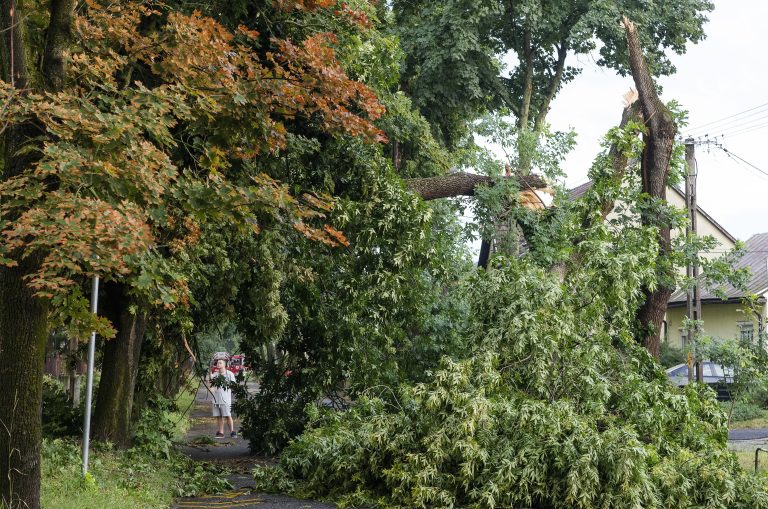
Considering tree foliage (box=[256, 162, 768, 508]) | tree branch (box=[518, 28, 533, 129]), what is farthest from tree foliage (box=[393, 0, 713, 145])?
tree foliage (box=[256, 162, 768, 508])

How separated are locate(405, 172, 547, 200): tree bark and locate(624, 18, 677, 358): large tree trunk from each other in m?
2.00

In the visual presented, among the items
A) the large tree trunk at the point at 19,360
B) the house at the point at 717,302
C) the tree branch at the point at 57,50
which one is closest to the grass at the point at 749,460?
the large tree trunk at the point at 19,360

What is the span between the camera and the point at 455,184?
658 inches

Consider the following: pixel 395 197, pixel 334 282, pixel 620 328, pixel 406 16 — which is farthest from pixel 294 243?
pixel 406 16

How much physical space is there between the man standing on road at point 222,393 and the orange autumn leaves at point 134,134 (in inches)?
281

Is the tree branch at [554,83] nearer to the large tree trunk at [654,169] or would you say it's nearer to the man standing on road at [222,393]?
the large tree trunk at [654,169]

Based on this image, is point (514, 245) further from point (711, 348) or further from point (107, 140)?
point (107, 140)

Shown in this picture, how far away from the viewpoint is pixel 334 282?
1517 cm

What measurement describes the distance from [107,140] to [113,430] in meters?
6.57

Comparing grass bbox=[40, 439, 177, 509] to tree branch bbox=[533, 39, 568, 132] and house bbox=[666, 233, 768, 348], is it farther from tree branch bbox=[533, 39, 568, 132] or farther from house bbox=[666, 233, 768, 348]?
house bbox=[666, 233, 768, 348]

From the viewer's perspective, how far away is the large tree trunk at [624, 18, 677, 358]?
15.1 meters

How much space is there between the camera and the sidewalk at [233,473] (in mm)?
10477

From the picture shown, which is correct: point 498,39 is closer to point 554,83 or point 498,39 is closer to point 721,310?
point 554,83

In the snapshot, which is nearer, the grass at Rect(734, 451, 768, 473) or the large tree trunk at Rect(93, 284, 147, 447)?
the large tree trunk at Rect(93, 284, 147, 447)
